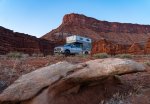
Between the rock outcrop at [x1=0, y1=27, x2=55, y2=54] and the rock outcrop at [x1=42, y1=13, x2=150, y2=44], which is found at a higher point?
the rock outcrop at [x1=42, y1=13, x2=150, y2=44]

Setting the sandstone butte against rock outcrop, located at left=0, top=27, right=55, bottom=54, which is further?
the sandstone butte

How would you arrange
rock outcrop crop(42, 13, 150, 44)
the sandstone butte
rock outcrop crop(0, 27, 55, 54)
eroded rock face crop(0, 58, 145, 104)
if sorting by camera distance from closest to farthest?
eroded rock face crop(0, 58, 145, 104), rock outcrop crop(0, 27, 55, 54), the sandstone butte, rock outcrop crop(42, 13, 150, 44)

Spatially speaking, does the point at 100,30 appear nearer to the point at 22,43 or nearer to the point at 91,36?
the point at 91,36

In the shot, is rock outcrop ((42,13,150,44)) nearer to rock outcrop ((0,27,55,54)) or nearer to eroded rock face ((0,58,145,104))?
rock outcrop ((0,27,55,54))

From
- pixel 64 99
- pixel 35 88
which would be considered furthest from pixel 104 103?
pixel 35 88

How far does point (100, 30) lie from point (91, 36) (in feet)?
37.6

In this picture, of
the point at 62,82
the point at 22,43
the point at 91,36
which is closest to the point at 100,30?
the point at 91,36

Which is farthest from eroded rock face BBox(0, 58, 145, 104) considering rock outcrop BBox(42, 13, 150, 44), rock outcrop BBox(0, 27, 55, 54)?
rock outcrop BBox(42, 13, 150, 44)

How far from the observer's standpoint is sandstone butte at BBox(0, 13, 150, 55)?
193ft

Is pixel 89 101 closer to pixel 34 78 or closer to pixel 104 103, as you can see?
pixel 104 103

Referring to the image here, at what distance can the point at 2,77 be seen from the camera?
10.2m

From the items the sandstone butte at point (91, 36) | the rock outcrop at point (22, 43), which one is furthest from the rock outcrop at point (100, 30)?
the rock outcrop at point (22, 43)

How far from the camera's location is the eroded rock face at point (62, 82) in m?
7.75

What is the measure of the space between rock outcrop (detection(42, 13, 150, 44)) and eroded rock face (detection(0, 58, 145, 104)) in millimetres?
76436
